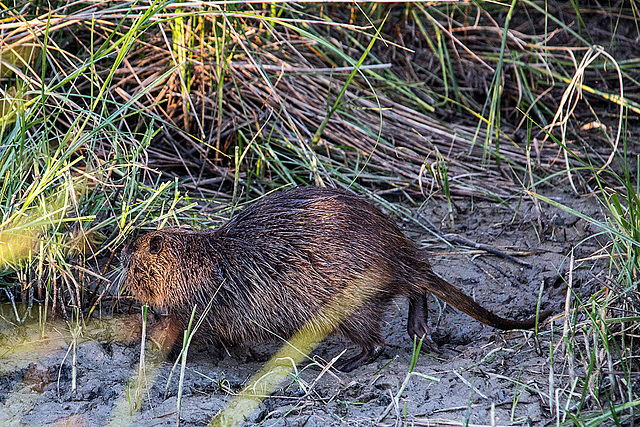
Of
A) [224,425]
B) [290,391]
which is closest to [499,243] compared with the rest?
[290,391]

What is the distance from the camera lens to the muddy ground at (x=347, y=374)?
7.52 feet

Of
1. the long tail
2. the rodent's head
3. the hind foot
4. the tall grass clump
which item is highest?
the tall grass clump

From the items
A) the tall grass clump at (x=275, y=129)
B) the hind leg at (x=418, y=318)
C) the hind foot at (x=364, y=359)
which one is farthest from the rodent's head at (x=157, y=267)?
the hind leg at (x=418, y=318)

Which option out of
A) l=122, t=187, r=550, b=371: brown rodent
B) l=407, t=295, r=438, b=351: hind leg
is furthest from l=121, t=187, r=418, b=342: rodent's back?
l=407, t=295, r=438, b=351: hind leg

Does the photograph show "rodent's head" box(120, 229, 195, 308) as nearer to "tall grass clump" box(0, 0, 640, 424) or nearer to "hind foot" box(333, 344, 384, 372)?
"tall grass clump" box(0, 0, 640, 424)

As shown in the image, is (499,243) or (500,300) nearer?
(500,300)

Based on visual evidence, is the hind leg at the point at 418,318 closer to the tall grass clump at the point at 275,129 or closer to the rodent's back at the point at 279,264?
the rodent's back at the point at 279,264

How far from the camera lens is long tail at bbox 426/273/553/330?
282cm

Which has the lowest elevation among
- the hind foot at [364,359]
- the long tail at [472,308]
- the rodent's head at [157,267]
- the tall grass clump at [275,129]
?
the hind foot at [364,359]

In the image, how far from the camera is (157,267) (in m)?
2.88

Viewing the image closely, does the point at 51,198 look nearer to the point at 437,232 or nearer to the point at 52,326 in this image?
the point at 52,326

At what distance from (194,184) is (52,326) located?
1162mm

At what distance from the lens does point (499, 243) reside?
3596mm

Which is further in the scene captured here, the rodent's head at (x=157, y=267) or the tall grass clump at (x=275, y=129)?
the rodent's head at (x=157, y=267)
